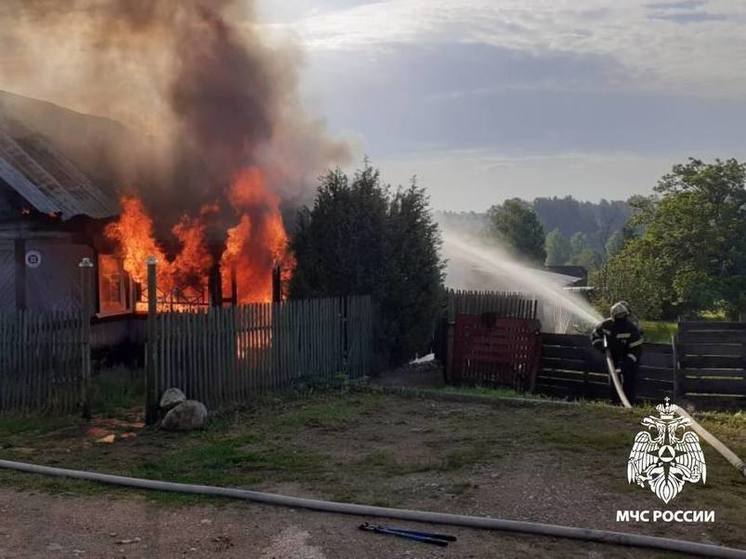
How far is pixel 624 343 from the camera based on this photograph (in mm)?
10961

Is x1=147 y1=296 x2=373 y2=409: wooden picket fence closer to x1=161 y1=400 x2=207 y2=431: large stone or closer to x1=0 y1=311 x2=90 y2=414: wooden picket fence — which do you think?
x1=161 y1=400 x2=207 y2=431: large stone

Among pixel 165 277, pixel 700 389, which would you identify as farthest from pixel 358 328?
pixel 700 389

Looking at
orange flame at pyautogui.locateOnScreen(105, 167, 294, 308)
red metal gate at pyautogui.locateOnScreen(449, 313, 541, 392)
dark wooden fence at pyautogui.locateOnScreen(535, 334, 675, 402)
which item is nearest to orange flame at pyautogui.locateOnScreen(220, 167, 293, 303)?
orange flame at pyautogui.locateOnScreen(105, 167, 294, 308)

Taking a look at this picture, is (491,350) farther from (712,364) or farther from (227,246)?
(227,246)

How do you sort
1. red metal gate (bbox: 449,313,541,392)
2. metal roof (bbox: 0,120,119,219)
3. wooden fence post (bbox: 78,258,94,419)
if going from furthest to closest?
metal roof (bbox: 0,120,119,219)
red metal gate (bbox: 449,313,541,392)
wooden fence post (bbox: 78,258,94,419)

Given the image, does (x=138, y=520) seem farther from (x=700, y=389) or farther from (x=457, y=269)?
(x=457, y=269)

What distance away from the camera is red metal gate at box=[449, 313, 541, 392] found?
12.8 meters

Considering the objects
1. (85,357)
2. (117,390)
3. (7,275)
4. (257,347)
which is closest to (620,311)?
(257,347)

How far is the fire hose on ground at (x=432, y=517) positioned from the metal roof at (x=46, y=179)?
796 centimetres

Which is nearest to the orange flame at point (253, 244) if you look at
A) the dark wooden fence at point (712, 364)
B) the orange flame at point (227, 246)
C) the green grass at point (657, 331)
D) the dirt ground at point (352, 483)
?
the orange flame at point (227, 246)

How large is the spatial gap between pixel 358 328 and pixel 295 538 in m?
8.50

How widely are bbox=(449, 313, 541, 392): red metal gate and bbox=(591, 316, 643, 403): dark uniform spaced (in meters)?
1.70

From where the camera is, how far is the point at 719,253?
120ft

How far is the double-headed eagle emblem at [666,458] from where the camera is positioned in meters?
6.59
